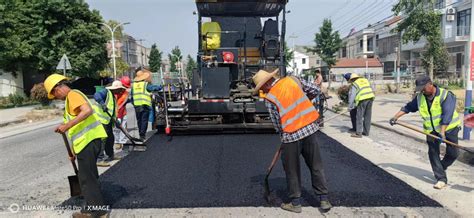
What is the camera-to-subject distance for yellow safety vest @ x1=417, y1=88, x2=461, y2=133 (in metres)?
4.95

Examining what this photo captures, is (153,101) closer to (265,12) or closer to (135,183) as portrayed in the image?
(265,12)

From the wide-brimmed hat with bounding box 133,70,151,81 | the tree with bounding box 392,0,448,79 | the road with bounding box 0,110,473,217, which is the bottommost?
the road with bounding box 0,110,473,217

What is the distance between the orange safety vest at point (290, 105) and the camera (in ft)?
13.7

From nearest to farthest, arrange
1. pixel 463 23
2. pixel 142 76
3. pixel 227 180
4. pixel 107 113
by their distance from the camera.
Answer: pixel 227 180 < pixel 107 113 < pixel 142 76 < pixel 463 23

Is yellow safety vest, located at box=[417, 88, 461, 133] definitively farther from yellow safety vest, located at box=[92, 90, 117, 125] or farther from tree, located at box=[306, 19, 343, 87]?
tree, located at box=[306, 19, 343, 87]

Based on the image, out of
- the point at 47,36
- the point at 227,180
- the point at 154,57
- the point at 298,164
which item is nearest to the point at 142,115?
the point at 227,180

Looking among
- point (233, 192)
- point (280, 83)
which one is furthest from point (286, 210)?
point (280, 83)

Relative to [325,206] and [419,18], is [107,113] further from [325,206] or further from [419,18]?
[419,18]

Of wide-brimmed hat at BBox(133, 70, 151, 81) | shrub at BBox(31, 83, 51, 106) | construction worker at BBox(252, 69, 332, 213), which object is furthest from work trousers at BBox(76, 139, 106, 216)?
shrub at BBox(31, 83, 51, 106)

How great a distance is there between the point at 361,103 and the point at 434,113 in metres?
4.17

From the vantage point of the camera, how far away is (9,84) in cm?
2578

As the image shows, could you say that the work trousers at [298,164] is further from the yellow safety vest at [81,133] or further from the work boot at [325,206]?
the yellow safety vest at [81,133]

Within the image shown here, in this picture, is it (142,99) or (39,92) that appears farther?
(39,92)

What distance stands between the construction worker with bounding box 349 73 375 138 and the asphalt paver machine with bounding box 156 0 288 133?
1.70 m
